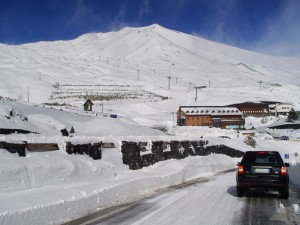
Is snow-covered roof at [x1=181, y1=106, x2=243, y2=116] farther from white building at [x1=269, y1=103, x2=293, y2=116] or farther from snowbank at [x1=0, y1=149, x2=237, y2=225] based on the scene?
snowbank at [x1=0, y1=149, x2=237, y2=225]

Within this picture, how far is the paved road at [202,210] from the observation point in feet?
33.9

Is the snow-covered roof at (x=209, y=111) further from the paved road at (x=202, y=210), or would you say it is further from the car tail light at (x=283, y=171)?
the paved road at (x=202, y=210)

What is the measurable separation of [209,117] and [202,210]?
381 feet

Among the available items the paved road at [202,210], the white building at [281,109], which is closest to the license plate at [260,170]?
the paved road at [202,210]

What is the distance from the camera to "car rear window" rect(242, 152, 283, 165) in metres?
15.5

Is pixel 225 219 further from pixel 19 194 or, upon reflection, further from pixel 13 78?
pixel 13 78

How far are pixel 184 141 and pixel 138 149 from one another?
917cm

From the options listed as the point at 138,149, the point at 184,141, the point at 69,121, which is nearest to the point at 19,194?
the point at 138,149

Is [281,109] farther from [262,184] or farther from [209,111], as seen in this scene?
[262,184]

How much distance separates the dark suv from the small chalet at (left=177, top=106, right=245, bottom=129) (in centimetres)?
10839

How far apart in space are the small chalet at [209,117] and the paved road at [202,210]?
109109mm

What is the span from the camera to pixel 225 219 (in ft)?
34.9

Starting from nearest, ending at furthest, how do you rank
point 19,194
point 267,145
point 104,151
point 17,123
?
point 19,194
point 104,151
point 17,123
point 267,145

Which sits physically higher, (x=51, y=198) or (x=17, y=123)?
(x=17, y=123)
